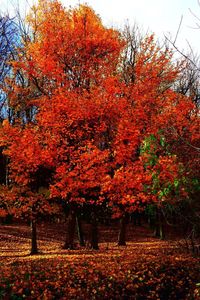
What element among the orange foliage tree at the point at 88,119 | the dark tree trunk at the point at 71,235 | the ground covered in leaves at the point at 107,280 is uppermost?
the orange foliage tree at the point at 88,119

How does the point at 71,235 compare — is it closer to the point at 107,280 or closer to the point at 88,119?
the point at 88,119

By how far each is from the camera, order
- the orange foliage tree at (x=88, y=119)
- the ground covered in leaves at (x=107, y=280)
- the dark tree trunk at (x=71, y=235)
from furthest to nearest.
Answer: the dark tree trunk at (x=71, y=235)
the orange foliage tree at (x=88, y=119)
the ground covered in leaves at (x=107, y=280)

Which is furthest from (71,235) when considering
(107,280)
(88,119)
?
(107,280)

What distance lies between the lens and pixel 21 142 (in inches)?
819

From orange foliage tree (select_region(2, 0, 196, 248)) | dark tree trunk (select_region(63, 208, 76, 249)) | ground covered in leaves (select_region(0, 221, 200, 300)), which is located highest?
orange foliage tree (select_region(2, 0, 196, 248))

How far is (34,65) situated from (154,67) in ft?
26.5

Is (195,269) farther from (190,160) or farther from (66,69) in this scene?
(66,69)

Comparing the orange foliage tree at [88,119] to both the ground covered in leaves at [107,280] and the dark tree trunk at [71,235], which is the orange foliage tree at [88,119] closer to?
the dark tree trunk at [71,235]

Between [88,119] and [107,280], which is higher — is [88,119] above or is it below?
above

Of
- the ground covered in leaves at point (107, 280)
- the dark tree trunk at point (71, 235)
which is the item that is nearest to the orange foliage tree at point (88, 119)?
the dark tree trunk at point (71, 235)

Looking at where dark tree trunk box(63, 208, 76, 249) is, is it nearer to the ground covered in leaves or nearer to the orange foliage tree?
the orange foliage tree

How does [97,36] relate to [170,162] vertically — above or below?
above

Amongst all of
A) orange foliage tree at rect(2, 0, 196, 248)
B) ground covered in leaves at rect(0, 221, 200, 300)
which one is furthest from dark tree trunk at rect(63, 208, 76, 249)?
ground covered in leaves at rect(0, 221, 200, 300)

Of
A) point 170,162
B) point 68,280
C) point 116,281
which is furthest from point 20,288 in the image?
point 170,162
